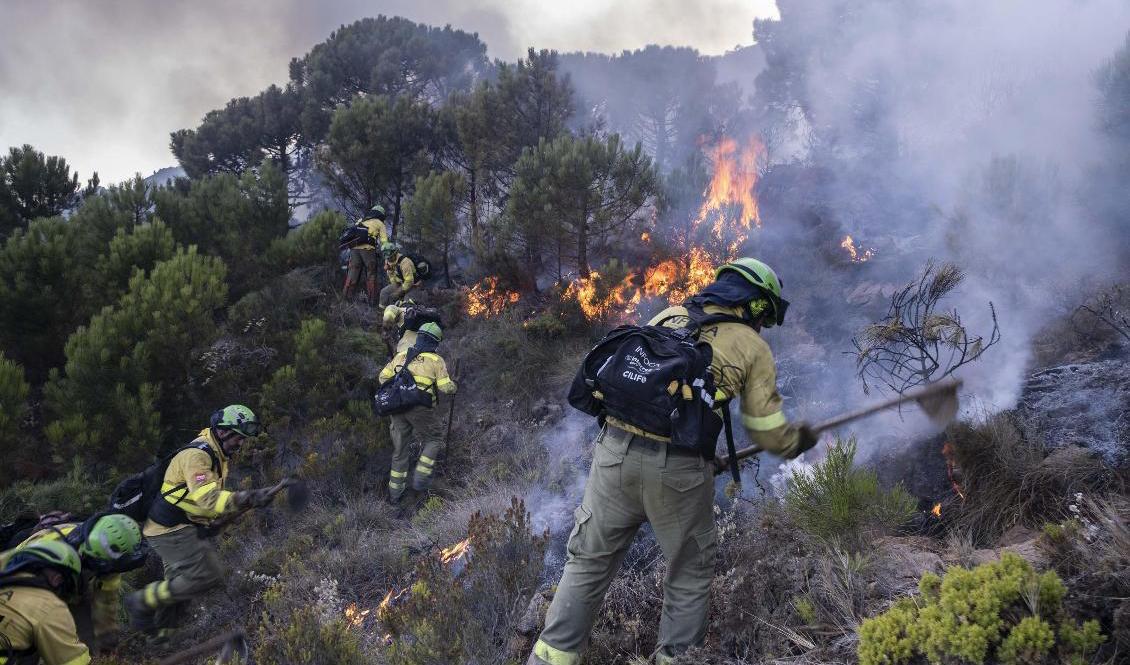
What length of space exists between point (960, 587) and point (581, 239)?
28.7 ft

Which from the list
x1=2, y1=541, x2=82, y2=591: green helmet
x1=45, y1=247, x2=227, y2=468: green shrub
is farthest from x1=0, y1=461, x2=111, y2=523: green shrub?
x1=2, y1=541, x2=82, y2=591: green helmet

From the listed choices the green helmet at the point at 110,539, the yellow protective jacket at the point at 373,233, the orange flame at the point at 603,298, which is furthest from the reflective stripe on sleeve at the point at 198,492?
the yellow protective jacket at the point at 373,233

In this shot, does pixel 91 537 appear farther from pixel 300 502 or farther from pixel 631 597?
pixel 631 597

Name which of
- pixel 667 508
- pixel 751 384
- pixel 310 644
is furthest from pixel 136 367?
pixel 751 384

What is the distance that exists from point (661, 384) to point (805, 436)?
759 millimetres

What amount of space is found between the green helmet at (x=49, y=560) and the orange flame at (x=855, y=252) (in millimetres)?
10277

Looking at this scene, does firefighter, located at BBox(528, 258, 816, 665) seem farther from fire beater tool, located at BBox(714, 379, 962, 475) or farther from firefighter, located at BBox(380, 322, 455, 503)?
firefighter, located at BBox(380, 322, 455, 503)

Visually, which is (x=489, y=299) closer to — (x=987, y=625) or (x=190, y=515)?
(x=190, y=515)

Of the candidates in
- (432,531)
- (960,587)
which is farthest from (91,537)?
(960,587)

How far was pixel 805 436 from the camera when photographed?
9.76 ft

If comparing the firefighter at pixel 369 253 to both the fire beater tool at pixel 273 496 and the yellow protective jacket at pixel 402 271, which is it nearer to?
the yellow protective jacket at pixel 402 271

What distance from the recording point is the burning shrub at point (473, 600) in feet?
11.9

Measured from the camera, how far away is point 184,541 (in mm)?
5273

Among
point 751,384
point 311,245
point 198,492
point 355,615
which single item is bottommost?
point 355,615
